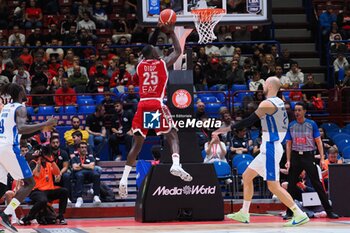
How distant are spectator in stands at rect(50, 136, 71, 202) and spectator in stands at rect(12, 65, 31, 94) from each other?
12.7 feet

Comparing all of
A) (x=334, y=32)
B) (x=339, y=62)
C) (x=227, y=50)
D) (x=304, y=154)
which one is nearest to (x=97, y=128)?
(x=227, y=50)

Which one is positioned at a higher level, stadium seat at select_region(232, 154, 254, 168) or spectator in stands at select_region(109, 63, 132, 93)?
spectator in stands at select_region(109, 63, 132, 93)

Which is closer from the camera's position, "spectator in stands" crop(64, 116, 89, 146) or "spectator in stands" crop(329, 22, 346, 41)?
"spectator in stands" crop(64, 116, 89, 146)

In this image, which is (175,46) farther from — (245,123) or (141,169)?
(141,169)

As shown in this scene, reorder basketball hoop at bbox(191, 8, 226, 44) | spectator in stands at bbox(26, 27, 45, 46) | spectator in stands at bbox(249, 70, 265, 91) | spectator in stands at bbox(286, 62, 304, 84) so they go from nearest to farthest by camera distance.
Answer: basketball hoop at bbox(191, 8, 226, 44) → spectator in stands at bbox(249, 70, 265, 91) → spectator in stands at bbox(286, 62, 304, 84) → spectator in stands at bbox(26, 27, 45, 46)

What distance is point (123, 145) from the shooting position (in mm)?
20188

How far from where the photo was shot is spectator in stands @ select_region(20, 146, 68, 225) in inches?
614

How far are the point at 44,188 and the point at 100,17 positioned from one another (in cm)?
1030

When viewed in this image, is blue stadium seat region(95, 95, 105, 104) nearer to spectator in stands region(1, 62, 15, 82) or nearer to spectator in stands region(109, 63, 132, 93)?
Answer: spectator in stands region(109, 63, 132, 93)

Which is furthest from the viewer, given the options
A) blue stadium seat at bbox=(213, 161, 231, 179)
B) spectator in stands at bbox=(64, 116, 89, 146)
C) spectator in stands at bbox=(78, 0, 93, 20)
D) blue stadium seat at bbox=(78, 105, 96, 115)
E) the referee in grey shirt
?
spectator in stands at bbox=(78, 0, 93, 20)

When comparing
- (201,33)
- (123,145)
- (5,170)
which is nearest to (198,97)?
(123,145)

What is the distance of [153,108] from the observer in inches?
532

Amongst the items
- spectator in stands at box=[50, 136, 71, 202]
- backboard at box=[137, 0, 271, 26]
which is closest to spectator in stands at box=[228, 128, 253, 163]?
spectator in stands at box=[50, 136, 71, 202]

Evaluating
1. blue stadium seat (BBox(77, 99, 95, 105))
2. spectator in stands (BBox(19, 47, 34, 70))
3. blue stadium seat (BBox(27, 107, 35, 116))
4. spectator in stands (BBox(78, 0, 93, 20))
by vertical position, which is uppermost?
spectator in stands (BBox(78, 0, 93, 20))
